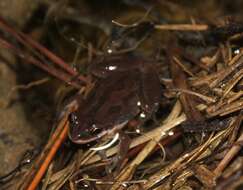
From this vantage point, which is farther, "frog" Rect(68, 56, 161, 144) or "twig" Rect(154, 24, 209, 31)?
"twig" Rect(154, 24, 209, 31)

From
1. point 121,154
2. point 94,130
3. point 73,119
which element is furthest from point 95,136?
point 121,154

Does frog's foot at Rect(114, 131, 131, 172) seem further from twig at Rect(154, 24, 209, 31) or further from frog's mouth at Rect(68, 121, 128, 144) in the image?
twig at Rect(154, 24, 209, 31)

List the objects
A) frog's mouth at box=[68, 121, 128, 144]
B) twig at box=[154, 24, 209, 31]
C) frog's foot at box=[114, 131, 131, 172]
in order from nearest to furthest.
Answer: frog's foot at box=[114, 131, 131, 172], frog's mouth at box=[68, 121, 128, 144], twig at box=[154, 24, 209, 31]

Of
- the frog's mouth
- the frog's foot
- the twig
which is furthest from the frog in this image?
the twig

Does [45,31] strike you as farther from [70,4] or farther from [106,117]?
[106,117]

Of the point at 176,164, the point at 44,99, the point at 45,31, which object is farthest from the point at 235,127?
the point at 45,31

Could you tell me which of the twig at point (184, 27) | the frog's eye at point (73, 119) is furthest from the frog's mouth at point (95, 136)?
the twig at point (184, 27)

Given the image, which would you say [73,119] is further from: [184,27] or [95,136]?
[184,27]
